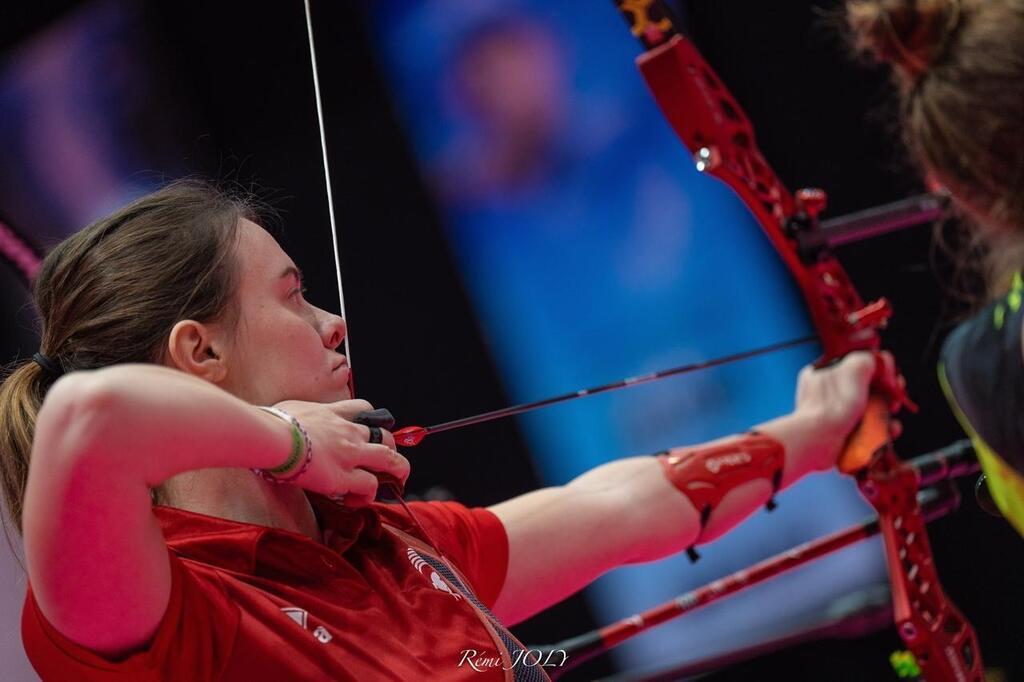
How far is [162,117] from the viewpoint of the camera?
178cm

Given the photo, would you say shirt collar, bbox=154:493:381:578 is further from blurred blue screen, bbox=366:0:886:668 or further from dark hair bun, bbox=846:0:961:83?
blurred blue screen, bbox=366:0:886:668

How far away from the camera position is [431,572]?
1213 mm

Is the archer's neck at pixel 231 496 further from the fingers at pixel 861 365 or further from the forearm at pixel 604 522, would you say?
the fingers at pixel 861 365

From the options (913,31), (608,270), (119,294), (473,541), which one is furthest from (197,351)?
(608,270)

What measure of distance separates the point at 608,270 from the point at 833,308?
0.70 m

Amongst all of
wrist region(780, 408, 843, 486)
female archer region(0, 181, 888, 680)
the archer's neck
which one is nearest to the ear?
female archer region(0, 181, 888, 680)

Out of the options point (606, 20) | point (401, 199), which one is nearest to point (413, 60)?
point (401, 199)

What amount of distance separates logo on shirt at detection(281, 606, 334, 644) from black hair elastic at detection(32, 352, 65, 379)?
0.38 metres

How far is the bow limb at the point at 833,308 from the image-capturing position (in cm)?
157

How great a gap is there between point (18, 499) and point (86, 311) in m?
0.22

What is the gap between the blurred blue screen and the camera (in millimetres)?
2240

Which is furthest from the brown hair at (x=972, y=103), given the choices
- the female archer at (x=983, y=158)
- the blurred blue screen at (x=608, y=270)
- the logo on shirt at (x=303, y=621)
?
the blurred blue screen at (x=608, y=270)

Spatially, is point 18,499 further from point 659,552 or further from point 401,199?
point 401,199

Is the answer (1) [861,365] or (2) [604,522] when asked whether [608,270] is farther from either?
(2) [604,522]
